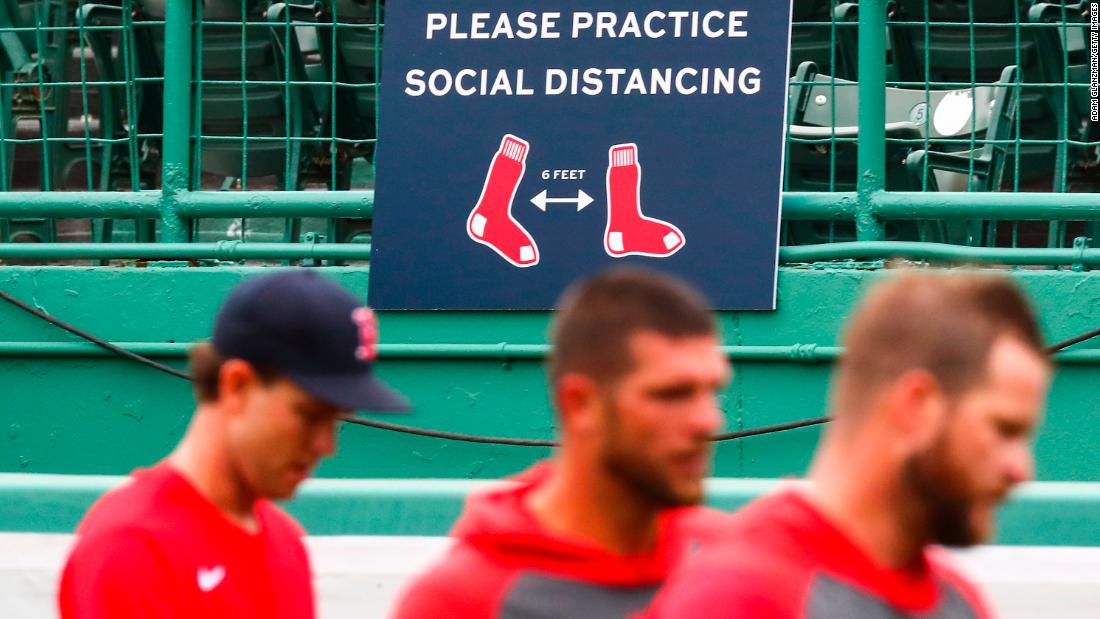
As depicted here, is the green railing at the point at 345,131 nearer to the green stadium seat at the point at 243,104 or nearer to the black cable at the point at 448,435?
the green stadium seat at the point at 243,104

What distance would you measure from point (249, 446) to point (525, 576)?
20.5 inches

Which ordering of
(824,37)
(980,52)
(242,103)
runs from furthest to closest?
1. (824,37)
2. (242,103)
3. (980,52)

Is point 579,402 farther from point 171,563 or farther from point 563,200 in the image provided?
point 563,200

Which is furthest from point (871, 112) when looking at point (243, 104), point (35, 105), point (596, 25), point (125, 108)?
point (35, 105)

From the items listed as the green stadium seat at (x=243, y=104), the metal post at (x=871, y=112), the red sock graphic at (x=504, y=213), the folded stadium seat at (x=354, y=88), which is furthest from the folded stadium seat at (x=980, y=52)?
the green stadium seat at (x=243, y=104)

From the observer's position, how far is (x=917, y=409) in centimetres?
204

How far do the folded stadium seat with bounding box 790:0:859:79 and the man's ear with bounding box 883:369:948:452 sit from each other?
4314 mm

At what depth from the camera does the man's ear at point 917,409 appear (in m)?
2.03

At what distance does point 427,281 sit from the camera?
582 cm

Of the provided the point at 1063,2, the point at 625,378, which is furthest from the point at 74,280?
the point at 625,378

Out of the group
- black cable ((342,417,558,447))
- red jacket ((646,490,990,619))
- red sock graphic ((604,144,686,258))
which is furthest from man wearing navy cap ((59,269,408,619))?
red sock graphic ((604,144,686,258))

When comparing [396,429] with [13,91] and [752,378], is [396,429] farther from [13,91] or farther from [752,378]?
[13,91]

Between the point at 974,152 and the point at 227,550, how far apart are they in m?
4.11

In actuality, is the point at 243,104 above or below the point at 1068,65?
below
